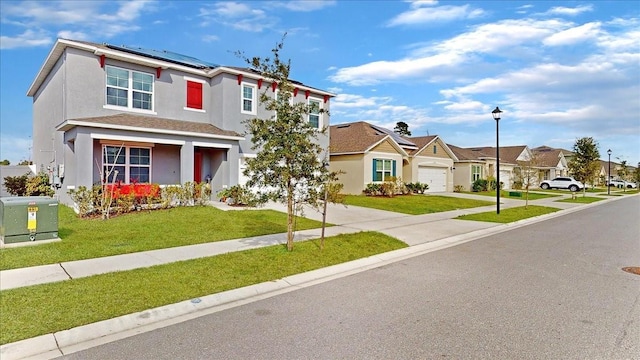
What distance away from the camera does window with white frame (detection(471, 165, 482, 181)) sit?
124ft

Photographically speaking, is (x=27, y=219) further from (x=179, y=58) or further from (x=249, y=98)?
(x=179, y=58)

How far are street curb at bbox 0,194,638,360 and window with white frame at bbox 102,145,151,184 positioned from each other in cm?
1197

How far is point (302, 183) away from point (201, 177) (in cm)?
1251

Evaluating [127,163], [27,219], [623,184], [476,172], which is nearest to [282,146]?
[27,219]

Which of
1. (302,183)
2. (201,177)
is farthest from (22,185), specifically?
(302,183)

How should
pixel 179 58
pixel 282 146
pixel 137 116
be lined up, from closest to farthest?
pixel 282 146, pixel 137 116, pixel 179 58

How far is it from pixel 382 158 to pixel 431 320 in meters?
22.9

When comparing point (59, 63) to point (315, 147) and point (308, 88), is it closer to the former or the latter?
point (308, 88)

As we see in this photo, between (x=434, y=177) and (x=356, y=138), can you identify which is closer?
(x=356, y=138)

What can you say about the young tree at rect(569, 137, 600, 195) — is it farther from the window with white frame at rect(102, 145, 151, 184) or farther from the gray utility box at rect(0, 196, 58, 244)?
the gray utility box at rect(0, 196, 58, 244)

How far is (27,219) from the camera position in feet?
28.5

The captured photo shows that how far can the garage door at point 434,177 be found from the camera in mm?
32094

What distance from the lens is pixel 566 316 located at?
16.5ft

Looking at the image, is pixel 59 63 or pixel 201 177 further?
pixel 201 177
